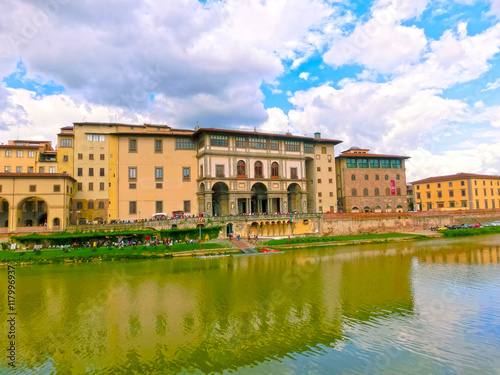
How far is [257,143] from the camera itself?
5178 cm

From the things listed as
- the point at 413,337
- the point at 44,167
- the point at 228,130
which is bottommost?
the point at 413,337

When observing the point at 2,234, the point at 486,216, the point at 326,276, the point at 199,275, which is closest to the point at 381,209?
the point at 486,216

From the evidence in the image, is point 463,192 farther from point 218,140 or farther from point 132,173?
point 132,173

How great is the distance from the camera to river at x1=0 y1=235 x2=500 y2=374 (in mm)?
11102

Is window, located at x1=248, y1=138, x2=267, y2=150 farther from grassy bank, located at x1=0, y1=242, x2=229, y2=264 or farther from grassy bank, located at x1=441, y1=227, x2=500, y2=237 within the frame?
grassy bank, located at x1=441, y1=227, x2=500, y2=237

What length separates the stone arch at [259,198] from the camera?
53.8 meters

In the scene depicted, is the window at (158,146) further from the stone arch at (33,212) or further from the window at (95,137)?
the stone arch at (33,212)

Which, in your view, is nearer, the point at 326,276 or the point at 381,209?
the point at 326,276

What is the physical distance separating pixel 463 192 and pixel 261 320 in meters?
70.6

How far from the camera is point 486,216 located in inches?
2422

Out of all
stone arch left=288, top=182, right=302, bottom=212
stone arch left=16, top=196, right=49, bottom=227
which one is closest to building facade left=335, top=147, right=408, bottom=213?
stone arch left=288, top=182, right=302, bottom=212

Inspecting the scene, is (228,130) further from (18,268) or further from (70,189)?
(18,268)

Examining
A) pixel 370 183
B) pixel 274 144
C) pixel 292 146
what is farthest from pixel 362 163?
pixel 274 144

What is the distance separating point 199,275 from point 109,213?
27.4 meters
